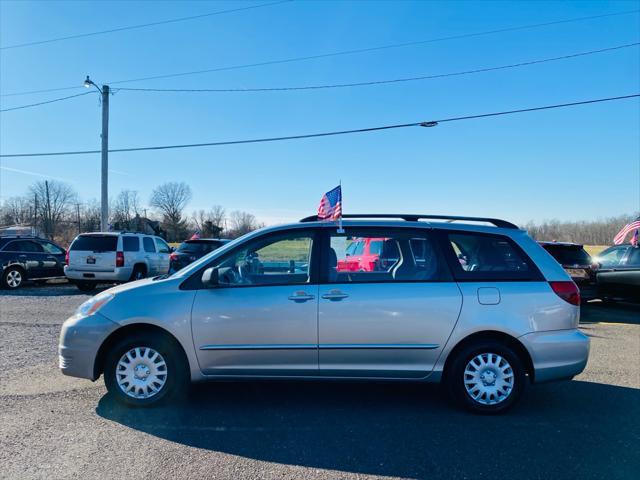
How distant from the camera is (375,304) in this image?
4012 mm

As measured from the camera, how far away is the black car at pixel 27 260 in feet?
44.5

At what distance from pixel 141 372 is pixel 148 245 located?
10671 mm

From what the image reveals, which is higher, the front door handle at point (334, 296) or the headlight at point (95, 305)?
the front door handle at point (334, 296)

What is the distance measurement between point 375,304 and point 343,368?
672 mm

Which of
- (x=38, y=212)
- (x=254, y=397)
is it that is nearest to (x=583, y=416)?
(x=254, y=397)

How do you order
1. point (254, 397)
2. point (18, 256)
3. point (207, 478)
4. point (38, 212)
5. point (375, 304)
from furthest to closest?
point (38, 212) → point (18, 256) → point (254, 397) → point (375, 304) → point (207, 478)

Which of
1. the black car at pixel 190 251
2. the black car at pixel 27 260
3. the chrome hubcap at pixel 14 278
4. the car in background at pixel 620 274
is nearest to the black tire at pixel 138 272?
the black car at pixel 190 251

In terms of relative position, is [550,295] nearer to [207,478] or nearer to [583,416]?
[583,416]

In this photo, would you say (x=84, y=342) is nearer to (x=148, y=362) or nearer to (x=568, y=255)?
(x=148, y=362)

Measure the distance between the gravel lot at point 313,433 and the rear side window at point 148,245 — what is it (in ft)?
28.9

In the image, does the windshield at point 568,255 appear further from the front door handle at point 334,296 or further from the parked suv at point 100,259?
the parked suv at point 100,259

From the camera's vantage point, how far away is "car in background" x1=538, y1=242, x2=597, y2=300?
9844 mm

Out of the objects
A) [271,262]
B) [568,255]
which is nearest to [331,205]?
[271,262]

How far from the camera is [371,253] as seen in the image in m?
4.64
